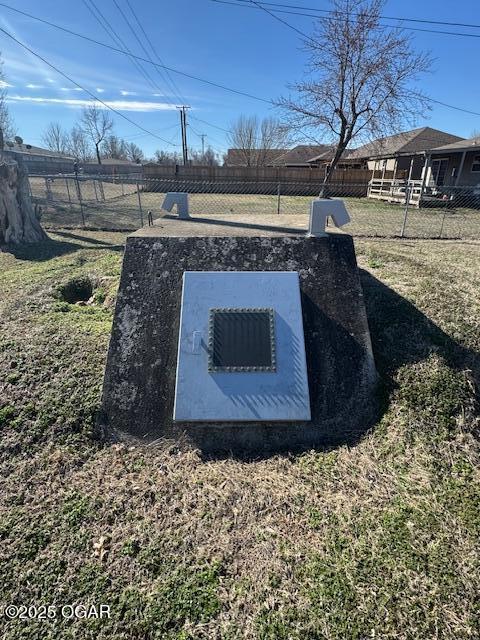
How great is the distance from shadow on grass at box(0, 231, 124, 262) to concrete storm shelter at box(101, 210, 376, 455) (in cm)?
540

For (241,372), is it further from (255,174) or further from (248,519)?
(255,174)

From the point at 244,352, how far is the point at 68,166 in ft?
176

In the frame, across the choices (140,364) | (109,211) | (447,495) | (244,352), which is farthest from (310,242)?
(109,211)

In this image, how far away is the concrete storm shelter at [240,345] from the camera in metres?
2.94

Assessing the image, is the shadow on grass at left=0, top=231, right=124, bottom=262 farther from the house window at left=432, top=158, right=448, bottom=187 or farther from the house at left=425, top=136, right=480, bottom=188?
the house window at left=432, top=158, right=448, bottom=187

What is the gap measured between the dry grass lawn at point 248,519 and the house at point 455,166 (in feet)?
63.0

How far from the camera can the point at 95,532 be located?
2258 mm

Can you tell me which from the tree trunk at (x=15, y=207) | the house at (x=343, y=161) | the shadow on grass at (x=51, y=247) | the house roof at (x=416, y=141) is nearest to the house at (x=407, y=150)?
the house roof at (x=416, y=141)

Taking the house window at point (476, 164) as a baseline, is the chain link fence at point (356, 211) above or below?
below

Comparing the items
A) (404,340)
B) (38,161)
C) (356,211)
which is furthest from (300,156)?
(404,340)

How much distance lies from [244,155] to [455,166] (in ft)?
95.8

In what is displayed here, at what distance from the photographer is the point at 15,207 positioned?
921 centimetres

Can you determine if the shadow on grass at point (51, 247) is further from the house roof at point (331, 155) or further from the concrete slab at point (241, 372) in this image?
the house roof at point (331, 155)

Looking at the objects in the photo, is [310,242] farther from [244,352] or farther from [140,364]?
[140,364]
